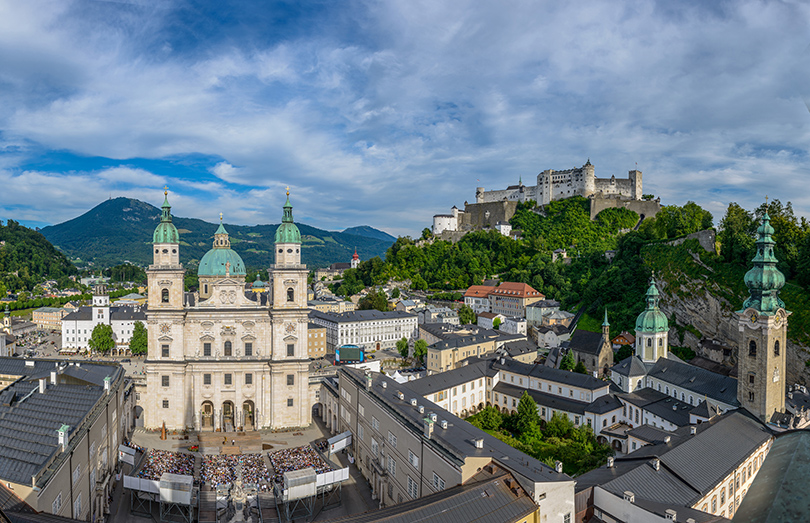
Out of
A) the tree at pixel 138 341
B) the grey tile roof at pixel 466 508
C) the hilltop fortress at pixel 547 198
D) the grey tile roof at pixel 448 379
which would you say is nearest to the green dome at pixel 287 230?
the grey tile roof at pixel 448 379

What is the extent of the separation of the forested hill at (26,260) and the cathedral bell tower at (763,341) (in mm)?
143821

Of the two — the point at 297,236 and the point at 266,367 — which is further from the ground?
the point at 297,236

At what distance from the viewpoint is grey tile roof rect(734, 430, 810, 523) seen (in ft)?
7.37

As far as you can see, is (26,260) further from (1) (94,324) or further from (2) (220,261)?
(2) (220,261)

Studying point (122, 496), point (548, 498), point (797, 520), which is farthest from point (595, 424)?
point (797, 520)

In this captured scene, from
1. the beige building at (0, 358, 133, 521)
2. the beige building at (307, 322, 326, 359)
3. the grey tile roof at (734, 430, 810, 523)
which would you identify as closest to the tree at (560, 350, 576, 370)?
the beige building at (307, 322, 326, 359)

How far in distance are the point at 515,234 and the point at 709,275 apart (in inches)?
2183

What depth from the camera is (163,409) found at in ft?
121

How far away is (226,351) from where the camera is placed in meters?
38.2

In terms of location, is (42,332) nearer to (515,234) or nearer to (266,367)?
(266,367)

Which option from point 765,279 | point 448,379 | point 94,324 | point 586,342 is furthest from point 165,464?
point 94,324

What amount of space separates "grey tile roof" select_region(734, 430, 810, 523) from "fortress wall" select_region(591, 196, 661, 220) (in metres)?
105

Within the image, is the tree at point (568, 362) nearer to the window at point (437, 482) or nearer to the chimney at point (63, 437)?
the window at point (437, 482)

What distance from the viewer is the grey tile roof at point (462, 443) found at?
60.3 feet
